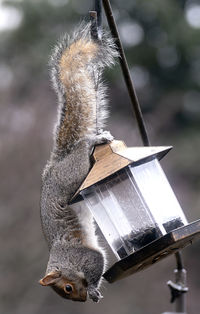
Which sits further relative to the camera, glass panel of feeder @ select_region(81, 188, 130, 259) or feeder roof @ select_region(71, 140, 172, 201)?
glass panel of feeder @ select_region(81, 188, 130, 259)

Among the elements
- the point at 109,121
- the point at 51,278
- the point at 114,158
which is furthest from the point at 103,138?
the point at 109,121

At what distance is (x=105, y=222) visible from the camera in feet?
8.21

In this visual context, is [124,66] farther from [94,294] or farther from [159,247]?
[94,294]

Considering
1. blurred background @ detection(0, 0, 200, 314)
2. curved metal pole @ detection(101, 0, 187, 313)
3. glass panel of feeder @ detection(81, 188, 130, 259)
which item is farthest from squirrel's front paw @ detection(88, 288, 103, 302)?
blurred background @ detection(0, 0, 200, 314)

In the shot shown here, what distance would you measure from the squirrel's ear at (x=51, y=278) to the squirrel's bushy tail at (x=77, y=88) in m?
0.55

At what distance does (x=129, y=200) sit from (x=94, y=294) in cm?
74

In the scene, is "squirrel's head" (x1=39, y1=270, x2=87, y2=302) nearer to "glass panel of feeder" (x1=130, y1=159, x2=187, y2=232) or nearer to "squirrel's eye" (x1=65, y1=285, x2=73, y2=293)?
"squirrel's eye" (x1=65, y1=285, x2=73, y2=293)

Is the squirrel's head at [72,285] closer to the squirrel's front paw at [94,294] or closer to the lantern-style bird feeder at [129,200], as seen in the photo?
the squirrel's front paw at [94,294]

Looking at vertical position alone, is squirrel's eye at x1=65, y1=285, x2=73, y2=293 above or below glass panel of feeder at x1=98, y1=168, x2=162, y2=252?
below

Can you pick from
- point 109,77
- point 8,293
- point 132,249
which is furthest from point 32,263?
point 132,249

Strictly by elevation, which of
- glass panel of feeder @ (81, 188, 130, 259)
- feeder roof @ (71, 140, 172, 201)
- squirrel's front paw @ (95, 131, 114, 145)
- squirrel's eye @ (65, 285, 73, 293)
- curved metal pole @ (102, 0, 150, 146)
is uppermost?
curved metal pole @ (102, 0, 150, 146)

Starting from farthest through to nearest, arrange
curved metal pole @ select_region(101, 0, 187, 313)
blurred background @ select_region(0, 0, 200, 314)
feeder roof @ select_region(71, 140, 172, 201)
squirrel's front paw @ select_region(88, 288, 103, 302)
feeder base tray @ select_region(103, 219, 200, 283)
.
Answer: blurred background @ select_region(0, 0, 200, 314) < squirrel's front paw @ select_region(88, 288, 103, 302) < curved metal pole @ select_region(101, 0, 187, 313) < feeder roof @ select_region(71, 140, 172, 201) < feeder base tray @ select_region(103, 219, 200, 283)

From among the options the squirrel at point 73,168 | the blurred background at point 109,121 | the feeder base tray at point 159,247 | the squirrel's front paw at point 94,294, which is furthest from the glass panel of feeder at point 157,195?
the blurred background at point 109,121

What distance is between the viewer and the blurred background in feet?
26.0
